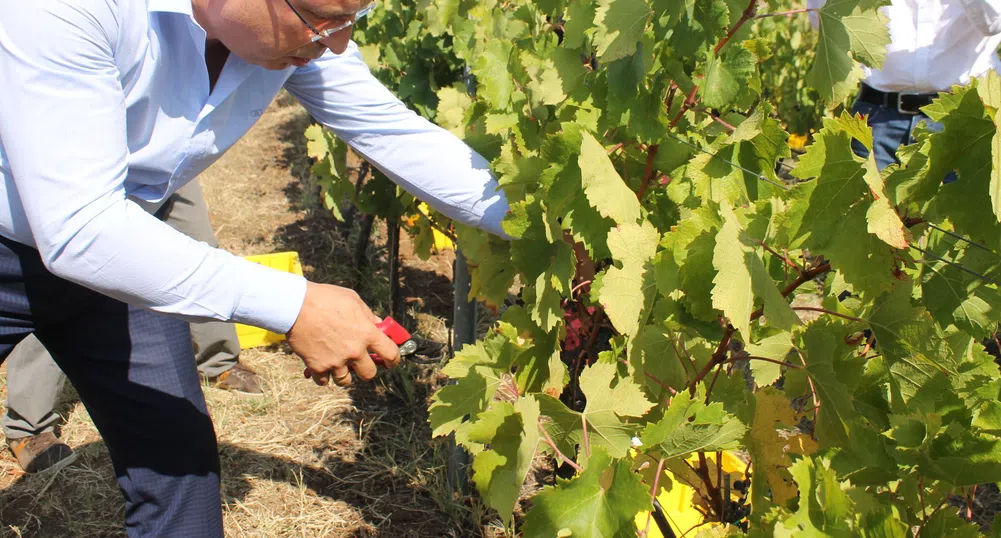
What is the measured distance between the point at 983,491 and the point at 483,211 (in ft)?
7.63

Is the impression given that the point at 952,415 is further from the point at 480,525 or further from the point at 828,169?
the point at 480,525

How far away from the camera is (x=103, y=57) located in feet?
4.49

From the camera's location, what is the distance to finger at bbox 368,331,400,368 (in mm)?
1654

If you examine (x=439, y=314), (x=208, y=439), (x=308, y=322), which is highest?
(x=308, y=322)

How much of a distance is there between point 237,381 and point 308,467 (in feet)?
2.32

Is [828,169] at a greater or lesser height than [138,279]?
greater

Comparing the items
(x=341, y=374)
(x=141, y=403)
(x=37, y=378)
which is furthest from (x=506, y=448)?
(x=37, y=378)

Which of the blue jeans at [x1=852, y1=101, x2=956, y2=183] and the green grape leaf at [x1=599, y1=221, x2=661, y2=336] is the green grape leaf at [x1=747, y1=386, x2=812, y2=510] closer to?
the green grape leaf at [x1=599, y1=221, x2=661, y2=336]

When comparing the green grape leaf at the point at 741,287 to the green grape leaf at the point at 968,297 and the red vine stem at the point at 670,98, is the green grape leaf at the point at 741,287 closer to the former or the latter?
the green grape leaf at the point at 968,297

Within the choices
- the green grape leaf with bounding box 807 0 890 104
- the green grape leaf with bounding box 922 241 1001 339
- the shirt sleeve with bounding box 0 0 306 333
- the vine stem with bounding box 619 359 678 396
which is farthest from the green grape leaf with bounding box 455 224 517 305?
the green grape leaf with bounding box 922 241 1001 339

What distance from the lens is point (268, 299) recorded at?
1.54m

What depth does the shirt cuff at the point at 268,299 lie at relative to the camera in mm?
1528

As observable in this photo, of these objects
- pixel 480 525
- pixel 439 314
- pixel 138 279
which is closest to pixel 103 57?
pixel 138 279

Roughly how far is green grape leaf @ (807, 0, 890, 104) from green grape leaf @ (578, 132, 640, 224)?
39 centimetres
